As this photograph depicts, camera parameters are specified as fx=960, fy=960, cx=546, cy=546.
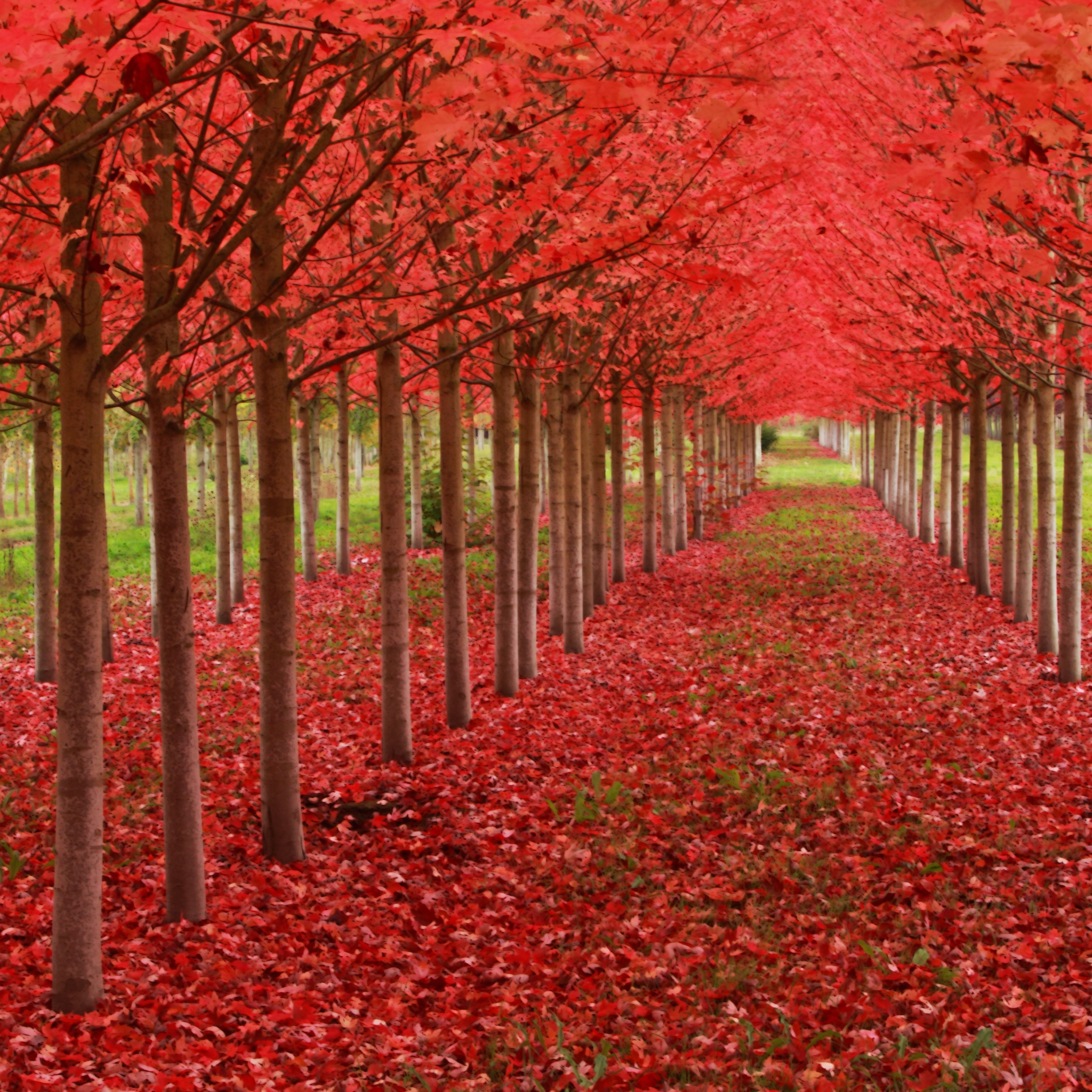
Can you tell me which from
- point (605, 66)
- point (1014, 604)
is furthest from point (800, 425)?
point (605, 66)

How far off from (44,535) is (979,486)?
14.0 meters

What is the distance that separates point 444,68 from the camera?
17.7ft

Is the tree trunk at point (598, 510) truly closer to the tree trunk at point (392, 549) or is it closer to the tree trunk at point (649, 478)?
the tree trunk at point (649, 478)

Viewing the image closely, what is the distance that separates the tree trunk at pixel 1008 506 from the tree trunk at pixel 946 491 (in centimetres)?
263

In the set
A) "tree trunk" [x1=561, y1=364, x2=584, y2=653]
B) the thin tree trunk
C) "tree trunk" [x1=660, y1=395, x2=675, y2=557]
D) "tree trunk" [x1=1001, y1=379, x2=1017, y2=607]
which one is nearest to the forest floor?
"tree trunk" [x1=561, y1=364, x2=584, y2=653]

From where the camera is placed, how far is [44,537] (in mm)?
10000

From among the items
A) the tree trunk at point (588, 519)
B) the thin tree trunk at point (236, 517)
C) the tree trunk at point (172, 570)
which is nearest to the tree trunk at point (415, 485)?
the thin tree trunk at point (236, 517)

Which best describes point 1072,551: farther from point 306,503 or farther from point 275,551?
point 306,503

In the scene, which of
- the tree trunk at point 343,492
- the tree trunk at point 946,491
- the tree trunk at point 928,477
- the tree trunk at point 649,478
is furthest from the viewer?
the tree trunk at point 928,477

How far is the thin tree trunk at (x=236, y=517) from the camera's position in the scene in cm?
1570

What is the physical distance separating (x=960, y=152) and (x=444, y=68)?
2.95 meters

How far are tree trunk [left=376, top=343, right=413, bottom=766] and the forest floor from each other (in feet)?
2.40

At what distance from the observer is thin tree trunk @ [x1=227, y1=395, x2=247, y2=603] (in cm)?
1570

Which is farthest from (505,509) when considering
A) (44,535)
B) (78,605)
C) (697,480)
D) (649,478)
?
(697,480)
